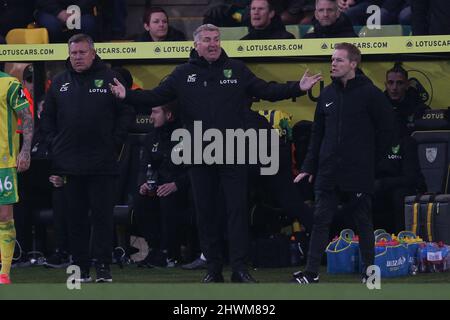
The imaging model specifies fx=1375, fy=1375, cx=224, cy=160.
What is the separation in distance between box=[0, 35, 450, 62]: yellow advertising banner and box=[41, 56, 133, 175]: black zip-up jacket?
2.00 m

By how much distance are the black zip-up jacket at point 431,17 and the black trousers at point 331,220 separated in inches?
124

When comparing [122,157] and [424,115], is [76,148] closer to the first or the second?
[122,157]

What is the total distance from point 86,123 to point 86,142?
0.15m

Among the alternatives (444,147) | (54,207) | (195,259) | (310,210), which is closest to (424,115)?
(444,147)

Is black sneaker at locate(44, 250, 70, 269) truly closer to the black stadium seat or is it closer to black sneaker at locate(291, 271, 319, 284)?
black sneaker at locate(291, 271, 319, 284)

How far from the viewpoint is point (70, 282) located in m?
10.0

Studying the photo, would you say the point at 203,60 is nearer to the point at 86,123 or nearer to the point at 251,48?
the point at 86,123

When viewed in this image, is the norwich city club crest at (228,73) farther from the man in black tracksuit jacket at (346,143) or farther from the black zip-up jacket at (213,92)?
the man in black tracksuit jacket at (346,143)

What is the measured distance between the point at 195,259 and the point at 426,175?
2276 mm

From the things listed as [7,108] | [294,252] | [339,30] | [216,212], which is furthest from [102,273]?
[339,30]

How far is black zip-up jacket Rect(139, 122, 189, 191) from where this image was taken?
12.1 m

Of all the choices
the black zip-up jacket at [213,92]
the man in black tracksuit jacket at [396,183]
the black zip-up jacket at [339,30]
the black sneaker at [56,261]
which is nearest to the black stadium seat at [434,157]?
the man in black tracksuit jacket at [396,183]

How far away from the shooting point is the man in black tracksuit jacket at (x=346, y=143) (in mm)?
9969

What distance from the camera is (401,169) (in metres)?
12.2
